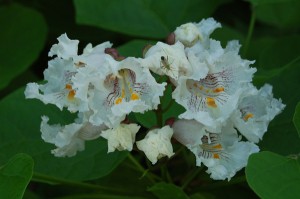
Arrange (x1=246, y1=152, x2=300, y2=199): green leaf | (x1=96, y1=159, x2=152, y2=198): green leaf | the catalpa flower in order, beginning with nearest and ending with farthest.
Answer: (x1=246, y1=152, x2=300, y2=199): green leaf → the catalpa flower → (x1=96, y1=159, x2=152, y2=198): green leaf

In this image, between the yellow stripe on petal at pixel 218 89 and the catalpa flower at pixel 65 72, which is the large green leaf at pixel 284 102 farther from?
the catalpa flower at pixel 65 72

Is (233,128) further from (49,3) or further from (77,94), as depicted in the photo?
(49,3)

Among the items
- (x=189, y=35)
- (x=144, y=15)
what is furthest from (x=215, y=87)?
(x=144, y=15)

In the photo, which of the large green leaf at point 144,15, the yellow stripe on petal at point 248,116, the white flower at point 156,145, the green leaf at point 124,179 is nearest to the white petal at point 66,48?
the white flower at point 156,145

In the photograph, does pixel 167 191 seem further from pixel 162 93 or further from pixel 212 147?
pixel 162 93

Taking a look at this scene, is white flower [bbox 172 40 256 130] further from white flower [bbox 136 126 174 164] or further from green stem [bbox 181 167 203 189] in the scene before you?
green stem [bbox 181 167 203 189]

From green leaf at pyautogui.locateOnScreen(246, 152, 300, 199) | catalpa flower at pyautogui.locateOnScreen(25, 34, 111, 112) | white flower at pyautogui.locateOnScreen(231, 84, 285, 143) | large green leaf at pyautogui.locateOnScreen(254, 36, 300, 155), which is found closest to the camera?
green leaf at pyautogui.locateOnScreen(246, 152, 300, 199)

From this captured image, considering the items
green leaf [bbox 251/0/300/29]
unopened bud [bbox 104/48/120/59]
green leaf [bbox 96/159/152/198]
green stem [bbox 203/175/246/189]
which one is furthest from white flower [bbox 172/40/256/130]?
green leaf [bbox 251/0/300/29]
